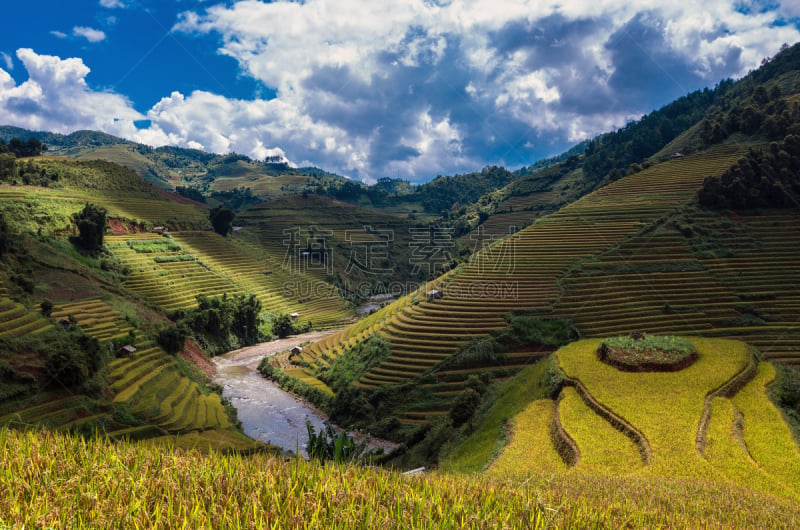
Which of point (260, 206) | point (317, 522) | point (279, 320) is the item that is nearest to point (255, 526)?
point (317, 522)

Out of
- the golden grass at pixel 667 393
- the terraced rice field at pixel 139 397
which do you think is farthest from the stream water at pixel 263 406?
the golden grass at pixel 667 393

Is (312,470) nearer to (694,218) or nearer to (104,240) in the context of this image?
(694,218)

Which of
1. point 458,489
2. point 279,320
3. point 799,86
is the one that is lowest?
point 279,320

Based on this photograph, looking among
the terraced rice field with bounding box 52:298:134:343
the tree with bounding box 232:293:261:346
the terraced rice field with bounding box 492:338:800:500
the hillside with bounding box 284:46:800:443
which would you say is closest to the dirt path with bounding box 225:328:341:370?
the tree with bounding box 232:293:261:346

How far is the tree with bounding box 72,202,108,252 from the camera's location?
47.0 m

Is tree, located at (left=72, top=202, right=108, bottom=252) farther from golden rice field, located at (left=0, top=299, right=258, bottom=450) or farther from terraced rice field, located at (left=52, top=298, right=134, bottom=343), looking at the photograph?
golden rice field, located at (left=0, top=299, right=258, bottom=450)

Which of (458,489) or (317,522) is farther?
(458,489)

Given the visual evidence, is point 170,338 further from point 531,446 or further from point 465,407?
point 531,446

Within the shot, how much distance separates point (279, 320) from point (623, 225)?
4622 centimetres

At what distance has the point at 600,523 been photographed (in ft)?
11.5

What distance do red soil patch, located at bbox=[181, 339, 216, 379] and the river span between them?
0.91 m

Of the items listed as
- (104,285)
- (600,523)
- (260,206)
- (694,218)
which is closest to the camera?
(600,523)

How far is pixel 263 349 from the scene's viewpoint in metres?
52.0

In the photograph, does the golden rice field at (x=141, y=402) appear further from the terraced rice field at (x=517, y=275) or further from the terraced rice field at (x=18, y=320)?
the terraced rice field at (x=517, y=275)
